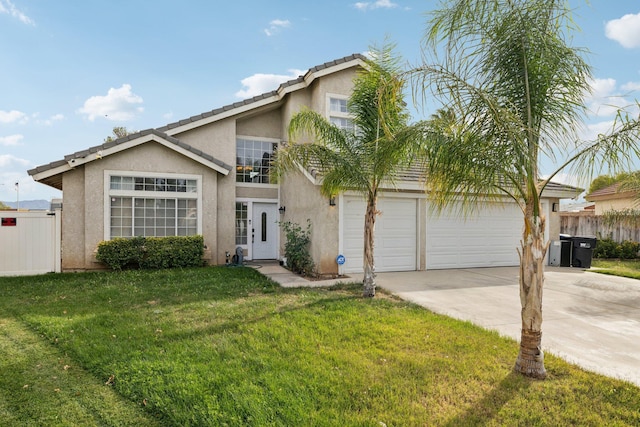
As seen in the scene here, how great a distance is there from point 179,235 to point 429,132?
996 cm

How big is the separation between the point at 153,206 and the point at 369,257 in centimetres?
778

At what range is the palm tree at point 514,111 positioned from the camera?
13.1 ft

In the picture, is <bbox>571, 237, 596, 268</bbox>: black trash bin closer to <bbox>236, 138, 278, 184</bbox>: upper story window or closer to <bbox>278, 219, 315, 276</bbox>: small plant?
<bbox>278, 219, 315, 276</bbox>: small plant

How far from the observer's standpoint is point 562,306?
23.8 ft

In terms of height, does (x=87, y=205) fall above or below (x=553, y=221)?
above

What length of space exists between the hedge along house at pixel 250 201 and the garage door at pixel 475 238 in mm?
37

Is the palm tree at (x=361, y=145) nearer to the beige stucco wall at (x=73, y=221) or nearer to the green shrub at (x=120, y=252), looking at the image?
the green shrub at (x=120, y=252)

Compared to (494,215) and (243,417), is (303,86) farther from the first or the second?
(243,417)

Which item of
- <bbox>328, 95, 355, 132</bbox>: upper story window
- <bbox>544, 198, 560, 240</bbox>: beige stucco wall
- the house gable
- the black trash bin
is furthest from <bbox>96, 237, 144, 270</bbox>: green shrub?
the black trash bin

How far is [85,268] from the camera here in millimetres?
11125

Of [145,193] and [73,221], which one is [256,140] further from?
[73,221]

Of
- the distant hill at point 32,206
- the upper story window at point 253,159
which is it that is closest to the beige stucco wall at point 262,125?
the upper story window at point 253,159

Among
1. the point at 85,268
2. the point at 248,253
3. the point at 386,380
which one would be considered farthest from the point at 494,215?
the point at 85,268

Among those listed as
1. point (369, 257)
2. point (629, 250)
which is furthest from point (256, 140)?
point (629, 250)
